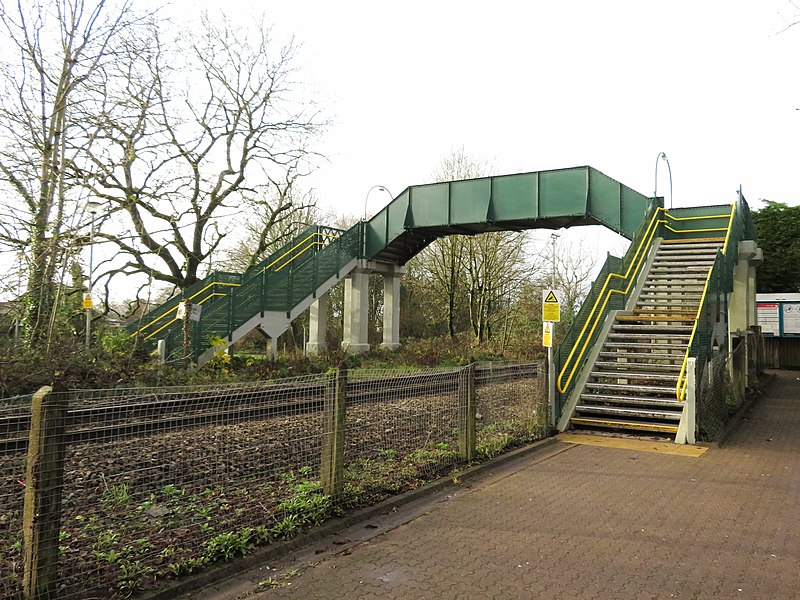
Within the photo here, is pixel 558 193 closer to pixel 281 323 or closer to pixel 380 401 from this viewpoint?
pixel 281 323

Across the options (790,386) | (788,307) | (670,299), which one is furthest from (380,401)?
(788,307)

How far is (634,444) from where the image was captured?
10.2 m

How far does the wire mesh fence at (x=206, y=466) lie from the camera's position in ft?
13.3

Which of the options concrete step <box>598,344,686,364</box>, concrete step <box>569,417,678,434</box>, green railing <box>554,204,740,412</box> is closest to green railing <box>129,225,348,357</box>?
green railing <box>554,204,740,412</box>

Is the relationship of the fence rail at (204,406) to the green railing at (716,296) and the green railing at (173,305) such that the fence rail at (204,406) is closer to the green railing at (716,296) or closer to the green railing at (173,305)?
the green railing at (716,296)

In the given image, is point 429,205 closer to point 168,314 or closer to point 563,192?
point 563,192

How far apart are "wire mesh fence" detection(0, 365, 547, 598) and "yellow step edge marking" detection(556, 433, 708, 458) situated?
2599 millimetres

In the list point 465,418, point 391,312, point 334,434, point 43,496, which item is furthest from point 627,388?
point 391,312

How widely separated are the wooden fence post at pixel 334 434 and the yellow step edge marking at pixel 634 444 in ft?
18.4

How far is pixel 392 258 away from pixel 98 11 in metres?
15.0

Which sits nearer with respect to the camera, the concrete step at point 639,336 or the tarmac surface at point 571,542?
the tarmac surface at point 571,542

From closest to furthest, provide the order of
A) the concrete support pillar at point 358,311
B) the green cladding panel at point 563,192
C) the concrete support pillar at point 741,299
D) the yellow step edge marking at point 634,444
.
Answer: the yellow step edge marking at point 634,444, the green cladding panel at point 563,192, the concrete support pillar at point 741,299, the concrete support pillar at point 358,311

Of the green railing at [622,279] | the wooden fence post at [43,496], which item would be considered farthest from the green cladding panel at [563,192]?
the wooden fence post at [43,496]

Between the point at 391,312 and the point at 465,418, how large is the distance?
59.4 feet
